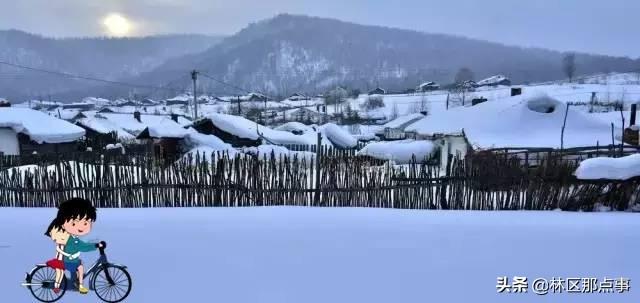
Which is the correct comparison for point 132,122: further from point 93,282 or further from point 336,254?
point 93,282

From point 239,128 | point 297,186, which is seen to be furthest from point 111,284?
point 239,128

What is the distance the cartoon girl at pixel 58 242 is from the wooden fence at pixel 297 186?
3.26m

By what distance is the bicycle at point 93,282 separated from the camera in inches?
115

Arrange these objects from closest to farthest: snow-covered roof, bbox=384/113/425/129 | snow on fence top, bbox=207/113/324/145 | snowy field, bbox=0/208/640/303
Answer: snowy field, bbox=0/208/640/303 → snow on fence top, bbox=207/113/324/145 → snow-covered roof, bbox=384/113/425/129

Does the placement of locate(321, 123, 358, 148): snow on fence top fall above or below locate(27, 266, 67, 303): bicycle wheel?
below

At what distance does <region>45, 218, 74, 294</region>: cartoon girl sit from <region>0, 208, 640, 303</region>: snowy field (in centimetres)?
23

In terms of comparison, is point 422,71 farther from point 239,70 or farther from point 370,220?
point 370,220

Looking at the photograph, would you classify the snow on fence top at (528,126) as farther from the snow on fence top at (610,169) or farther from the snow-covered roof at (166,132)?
the snow-covered roof at (166,132)

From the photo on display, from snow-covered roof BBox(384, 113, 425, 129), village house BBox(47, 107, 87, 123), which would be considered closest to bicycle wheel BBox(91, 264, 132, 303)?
snow-covered roof BBox(384, 113, 425, 129)

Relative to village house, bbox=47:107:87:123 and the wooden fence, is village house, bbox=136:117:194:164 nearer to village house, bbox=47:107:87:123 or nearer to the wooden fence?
the wooden fence

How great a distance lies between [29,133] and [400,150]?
14950 mm

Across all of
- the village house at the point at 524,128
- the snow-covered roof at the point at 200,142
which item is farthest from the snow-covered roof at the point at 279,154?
the village house at the point at 524,128

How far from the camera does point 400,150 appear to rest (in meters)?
16.4

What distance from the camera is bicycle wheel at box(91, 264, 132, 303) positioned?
2.97m
